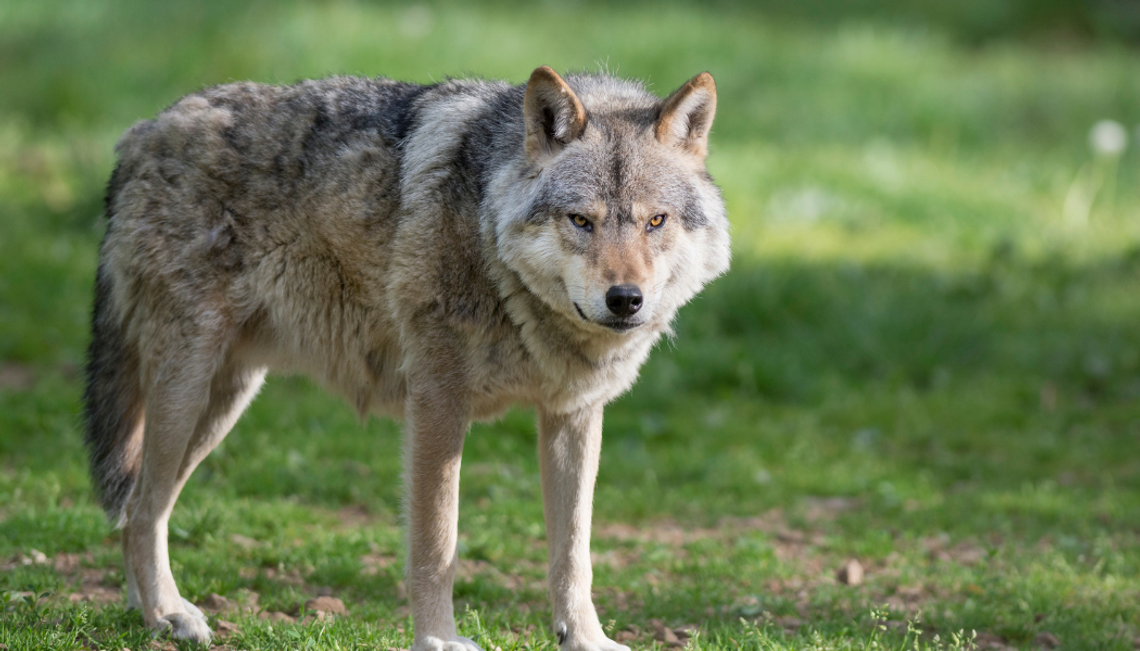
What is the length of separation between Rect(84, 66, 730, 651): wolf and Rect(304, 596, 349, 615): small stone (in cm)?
49

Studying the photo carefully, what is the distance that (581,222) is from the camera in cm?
396

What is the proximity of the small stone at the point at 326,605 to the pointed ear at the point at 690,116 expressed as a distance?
93.4 inches

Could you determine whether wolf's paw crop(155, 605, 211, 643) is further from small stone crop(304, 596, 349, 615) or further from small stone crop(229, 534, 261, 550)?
small stone crop(229, 534, 261, 550)

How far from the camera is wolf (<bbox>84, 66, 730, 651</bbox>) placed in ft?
13.3

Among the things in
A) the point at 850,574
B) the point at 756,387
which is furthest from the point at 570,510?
the point at 756,387

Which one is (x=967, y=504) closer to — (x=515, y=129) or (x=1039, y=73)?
(x=515, y=129)

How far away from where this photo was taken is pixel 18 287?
29.1 feet

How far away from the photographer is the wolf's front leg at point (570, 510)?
4.29 m

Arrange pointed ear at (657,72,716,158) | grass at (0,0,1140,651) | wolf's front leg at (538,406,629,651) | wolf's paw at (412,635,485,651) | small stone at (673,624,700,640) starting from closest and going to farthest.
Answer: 1. wolf's paw at (412,635,485,651)
2. pointed ear at (657,72,716,158)
3. wolf's front leg at (538,406,629,651)
4. small stone at (673,624,700,640)
5. grass at (0,0,1140,651)

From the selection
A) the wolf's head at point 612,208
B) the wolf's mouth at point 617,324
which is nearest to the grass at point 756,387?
the wolf's mouth at point 617,324

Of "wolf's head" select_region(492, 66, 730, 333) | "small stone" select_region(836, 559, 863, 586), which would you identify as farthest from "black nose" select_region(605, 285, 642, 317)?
"small stone" select_region(836, 559, 863, 586)

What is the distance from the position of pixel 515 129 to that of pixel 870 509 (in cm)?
379

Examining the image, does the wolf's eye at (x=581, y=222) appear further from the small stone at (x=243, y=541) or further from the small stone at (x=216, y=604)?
the small stone at (x=243, y=541)

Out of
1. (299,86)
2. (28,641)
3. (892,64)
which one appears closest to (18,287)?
(299,86)
